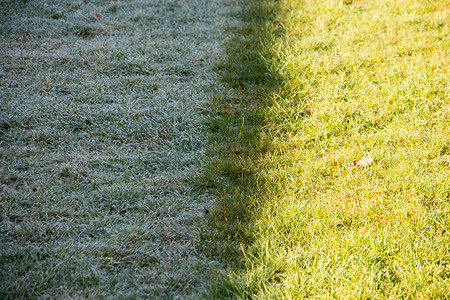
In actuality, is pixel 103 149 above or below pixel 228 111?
below

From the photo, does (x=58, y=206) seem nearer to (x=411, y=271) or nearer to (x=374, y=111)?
(x=411, y=271)

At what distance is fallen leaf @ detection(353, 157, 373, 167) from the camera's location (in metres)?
2.48

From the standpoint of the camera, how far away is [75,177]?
231cm

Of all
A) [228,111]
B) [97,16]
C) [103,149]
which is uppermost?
[97,16]

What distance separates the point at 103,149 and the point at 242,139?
962mm

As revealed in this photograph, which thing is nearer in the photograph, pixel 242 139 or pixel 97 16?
pixel 242 139

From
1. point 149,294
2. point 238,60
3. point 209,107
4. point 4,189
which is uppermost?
point 238,60

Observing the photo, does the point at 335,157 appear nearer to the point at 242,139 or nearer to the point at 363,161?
the point at 363,161

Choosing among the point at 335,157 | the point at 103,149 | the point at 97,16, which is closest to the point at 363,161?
the point at 335,157

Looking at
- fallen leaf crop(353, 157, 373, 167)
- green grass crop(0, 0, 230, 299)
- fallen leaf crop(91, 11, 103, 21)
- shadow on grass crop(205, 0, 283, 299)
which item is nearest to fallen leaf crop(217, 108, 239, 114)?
shadow on grass crop(205, 0, 283, 299)

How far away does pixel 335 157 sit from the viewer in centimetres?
255

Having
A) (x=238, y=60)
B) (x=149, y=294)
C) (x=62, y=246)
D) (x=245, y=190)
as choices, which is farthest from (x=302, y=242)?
(x=238, y=60)

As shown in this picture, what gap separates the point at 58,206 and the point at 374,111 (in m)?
2.34

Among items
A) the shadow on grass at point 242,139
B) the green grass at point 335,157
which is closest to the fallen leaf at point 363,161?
the green grass at point 335,157
